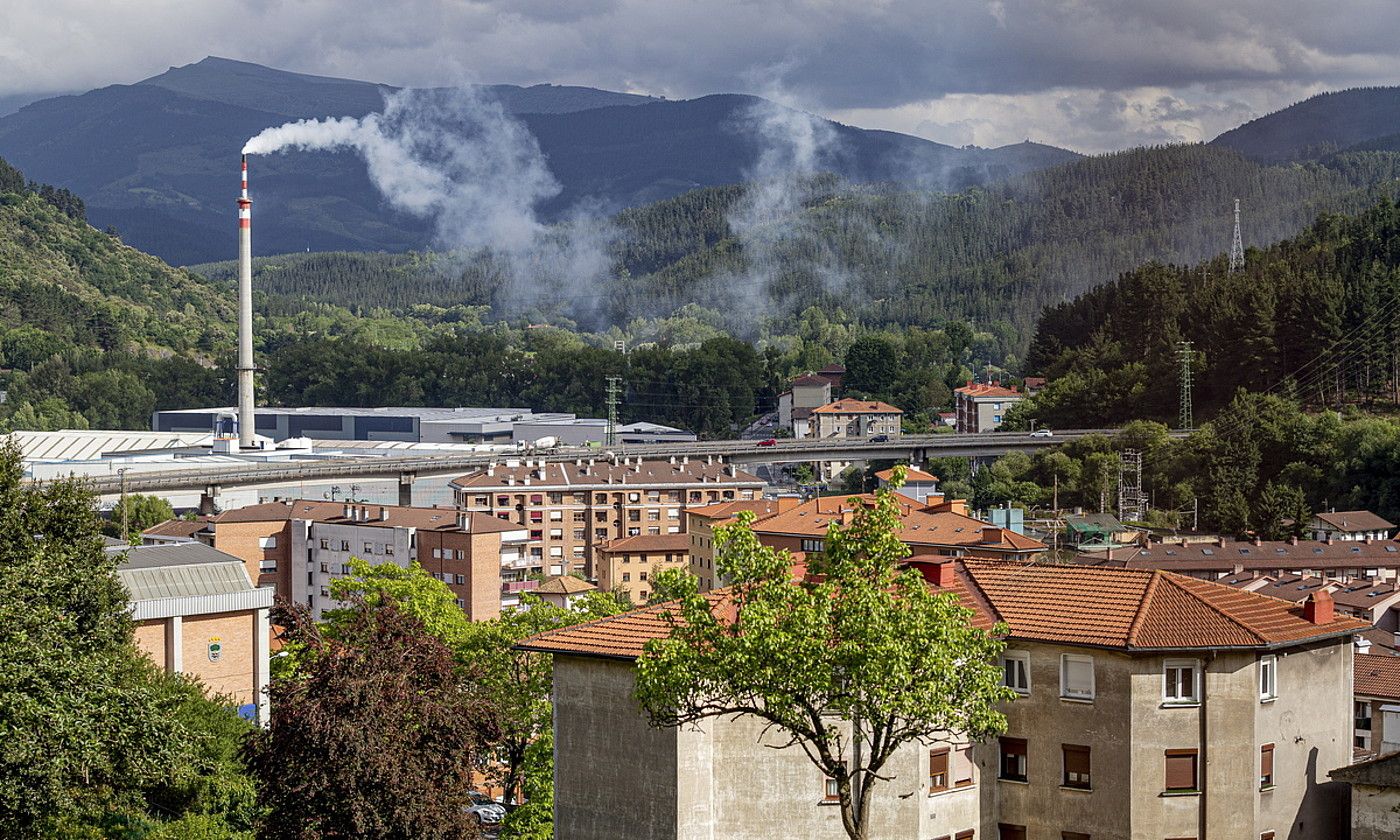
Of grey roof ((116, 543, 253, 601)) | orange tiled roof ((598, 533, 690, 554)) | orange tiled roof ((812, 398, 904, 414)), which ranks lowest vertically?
orange tiled roof ((598, 533, 690, 554))

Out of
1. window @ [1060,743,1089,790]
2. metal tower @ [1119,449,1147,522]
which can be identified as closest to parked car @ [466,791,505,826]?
window @ [1060,743,1089,790]

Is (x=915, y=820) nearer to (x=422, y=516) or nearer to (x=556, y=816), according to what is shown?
(x=556, y=816)

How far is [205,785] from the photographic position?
27.6 m

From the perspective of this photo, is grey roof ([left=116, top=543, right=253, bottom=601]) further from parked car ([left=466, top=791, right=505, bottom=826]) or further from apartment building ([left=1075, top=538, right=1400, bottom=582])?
apartment building ([left=1075, top=538, right=1400, bottom=582])

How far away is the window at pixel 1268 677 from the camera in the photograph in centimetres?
2066

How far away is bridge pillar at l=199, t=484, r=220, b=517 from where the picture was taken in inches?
3688

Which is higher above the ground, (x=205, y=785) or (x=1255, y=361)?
(x=1255, y=361)

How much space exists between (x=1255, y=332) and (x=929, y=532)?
4241 cm

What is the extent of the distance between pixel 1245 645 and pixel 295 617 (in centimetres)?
1462

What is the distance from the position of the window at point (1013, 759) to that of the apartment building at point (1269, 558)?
121ft

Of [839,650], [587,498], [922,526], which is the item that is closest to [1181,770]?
[839,650]

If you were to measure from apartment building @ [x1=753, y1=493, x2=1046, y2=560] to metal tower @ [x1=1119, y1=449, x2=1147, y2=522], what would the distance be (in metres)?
14.5

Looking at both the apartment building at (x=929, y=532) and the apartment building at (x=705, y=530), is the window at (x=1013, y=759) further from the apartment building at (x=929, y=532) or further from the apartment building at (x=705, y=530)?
the apartment building at (x=705, y=530)

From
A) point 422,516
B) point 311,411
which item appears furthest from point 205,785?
point 311,411
